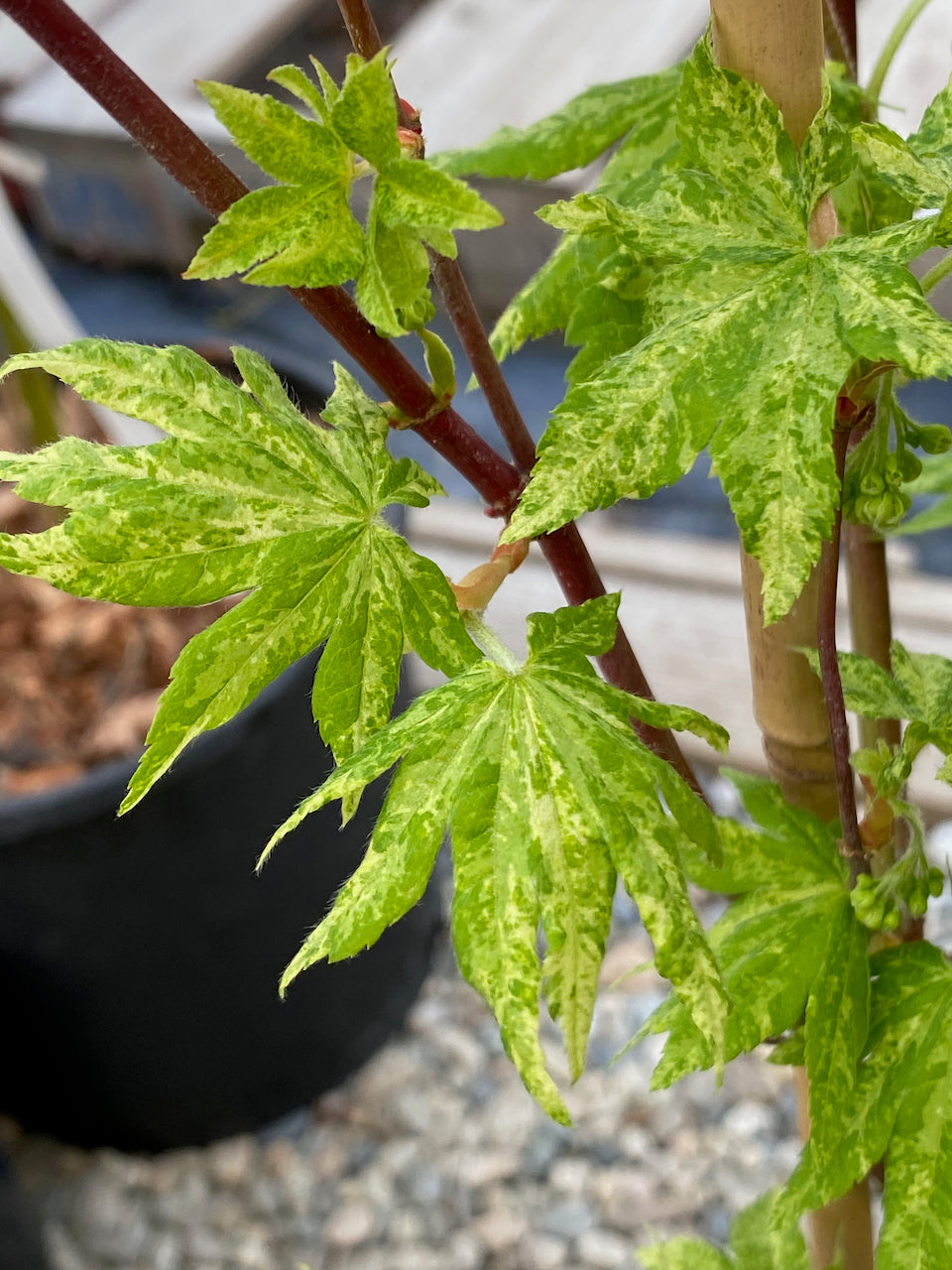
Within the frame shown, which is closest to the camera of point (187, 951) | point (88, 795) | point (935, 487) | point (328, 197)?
point (328, 197)

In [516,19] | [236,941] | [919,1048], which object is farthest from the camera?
[516,19]

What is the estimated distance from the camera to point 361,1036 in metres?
1.26

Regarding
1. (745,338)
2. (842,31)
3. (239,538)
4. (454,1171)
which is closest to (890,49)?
(842,31)

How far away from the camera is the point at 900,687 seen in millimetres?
438

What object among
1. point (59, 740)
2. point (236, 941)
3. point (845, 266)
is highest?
point (59, 740)

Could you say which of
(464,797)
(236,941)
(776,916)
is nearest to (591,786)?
(464,797)

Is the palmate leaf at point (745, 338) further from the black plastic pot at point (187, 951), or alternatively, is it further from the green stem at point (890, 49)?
the black plastic pot at point (187, 951)

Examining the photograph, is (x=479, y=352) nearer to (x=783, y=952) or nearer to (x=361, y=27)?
(x=361, y=27)

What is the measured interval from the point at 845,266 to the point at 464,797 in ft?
0.54

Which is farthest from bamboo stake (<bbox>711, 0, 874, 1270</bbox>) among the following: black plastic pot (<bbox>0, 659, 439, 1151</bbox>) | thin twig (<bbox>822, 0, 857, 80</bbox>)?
black plastic pot (<bbox>0, 659, 439, 1151</bbox>)

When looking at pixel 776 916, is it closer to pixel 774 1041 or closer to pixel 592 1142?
pixel 774 1041

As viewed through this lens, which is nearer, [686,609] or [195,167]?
[195,167]

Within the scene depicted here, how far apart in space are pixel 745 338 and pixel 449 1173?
1.03 meters

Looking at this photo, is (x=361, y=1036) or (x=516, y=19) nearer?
(x=361, y=1036)
